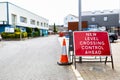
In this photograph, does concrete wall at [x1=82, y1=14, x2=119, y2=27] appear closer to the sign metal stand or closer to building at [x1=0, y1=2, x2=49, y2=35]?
building at [x1=0, y1=2, x2=49, y2=35]

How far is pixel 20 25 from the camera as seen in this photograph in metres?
53.7

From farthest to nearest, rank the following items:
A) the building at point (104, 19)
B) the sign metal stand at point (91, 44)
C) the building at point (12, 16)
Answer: the building at point (104, 19), the building at point (12, 16), the sign metal stand at point (91, 44)

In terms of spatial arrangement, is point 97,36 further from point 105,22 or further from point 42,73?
point 105,22

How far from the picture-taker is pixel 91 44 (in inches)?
356

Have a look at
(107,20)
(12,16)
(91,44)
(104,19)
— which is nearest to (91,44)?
(91,44)

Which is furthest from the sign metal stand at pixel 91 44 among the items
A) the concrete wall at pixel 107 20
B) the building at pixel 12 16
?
the concrete wall at pixel 107 20

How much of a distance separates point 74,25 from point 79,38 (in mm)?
6944

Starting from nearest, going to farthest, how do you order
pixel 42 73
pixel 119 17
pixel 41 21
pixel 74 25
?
pixel 42 73
pixel 74 25
pixel 119 17
pixel 41 21

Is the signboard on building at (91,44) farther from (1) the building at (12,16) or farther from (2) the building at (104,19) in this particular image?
(2) the building at (104,19)

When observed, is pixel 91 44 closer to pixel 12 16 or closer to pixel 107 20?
pixel 12 16

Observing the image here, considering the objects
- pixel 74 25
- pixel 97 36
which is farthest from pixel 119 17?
pixel 97 36

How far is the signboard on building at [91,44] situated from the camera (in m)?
8.84

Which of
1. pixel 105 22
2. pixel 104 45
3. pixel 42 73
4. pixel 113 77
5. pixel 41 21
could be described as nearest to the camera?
pixel 113 77

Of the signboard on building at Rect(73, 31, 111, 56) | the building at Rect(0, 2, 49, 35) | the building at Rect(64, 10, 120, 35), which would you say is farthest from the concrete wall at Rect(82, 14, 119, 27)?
the signboard on building at Rect(73, 31, 111, 56)
